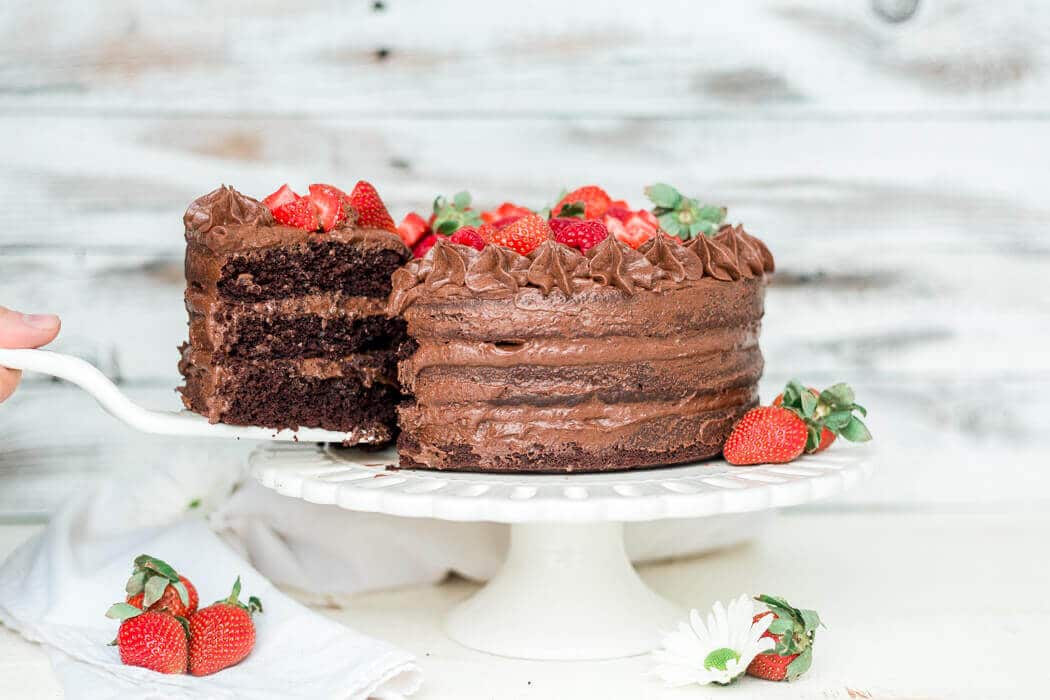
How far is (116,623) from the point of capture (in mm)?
2463

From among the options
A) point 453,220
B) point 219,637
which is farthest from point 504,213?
point 219,637

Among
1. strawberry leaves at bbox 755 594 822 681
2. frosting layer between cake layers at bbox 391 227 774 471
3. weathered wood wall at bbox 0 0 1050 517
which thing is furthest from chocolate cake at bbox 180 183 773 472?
weathered wood wall at bbox 0 0 1050 517

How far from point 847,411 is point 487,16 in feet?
5.58

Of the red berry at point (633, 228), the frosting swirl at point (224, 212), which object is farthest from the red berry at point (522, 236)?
the frosting swirl at point (224, 212)

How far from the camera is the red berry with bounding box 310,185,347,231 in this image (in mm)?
2664

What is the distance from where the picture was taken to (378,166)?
11.8ft

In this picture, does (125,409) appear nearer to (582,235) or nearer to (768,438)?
(582,235)

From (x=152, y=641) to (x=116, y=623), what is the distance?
1.06 feet

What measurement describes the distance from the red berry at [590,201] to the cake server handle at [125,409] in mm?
782

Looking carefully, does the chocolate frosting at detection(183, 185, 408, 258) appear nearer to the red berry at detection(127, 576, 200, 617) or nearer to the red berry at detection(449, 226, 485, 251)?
the red berry at detection(449, 226, 485, 251)

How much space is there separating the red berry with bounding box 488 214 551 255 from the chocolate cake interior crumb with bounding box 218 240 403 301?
36 cm

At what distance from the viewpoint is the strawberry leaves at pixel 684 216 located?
286cm

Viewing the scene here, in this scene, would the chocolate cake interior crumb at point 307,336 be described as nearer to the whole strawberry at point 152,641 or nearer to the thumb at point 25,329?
the thumb at point 25,329

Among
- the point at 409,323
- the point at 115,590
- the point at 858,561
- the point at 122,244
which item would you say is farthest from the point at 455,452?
the point at 122,244
